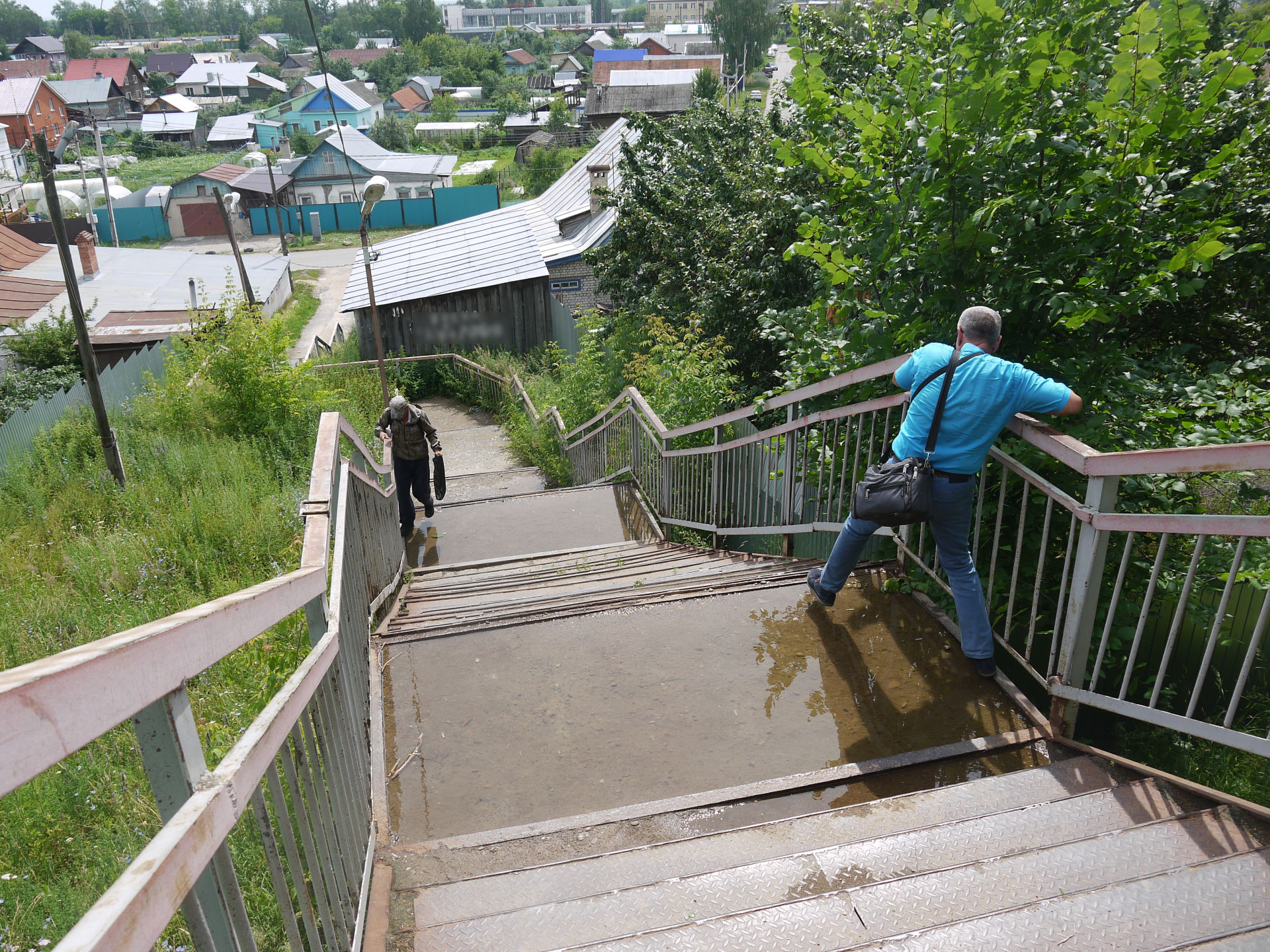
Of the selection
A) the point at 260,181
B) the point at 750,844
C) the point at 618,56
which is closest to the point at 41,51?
the point at 618,56

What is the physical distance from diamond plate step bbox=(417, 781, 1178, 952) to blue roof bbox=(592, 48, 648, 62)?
284ft

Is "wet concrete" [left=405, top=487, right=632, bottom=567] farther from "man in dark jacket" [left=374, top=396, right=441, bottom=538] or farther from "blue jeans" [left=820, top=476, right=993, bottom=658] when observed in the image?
"blue jeans" [left=820, top=476, right=993, bottom=658]

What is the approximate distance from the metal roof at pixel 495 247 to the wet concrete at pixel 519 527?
412 inches

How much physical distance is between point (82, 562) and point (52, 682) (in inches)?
269

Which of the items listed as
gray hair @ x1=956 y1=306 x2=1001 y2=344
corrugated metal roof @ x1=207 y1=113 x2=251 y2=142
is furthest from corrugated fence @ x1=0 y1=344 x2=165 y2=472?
corrugated metal roof @ x1=207 y1=113 x2=251 y2=142

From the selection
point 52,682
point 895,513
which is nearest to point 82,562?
point 895,513

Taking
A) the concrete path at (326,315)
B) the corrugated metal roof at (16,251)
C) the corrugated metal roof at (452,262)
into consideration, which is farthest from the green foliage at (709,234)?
the corrugated metal roof at (16,251)

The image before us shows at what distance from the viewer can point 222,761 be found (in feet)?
4.42

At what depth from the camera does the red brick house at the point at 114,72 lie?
253 ft

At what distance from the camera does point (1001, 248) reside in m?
3.73

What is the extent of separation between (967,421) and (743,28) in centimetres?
7832

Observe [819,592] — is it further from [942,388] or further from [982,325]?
[982,325]

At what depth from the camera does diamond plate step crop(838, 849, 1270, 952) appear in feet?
6.77

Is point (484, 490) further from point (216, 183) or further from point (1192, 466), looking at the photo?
point (216, 183)
